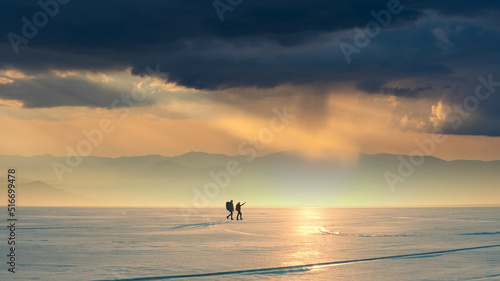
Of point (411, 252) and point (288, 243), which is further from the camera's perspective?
point (288, 243)

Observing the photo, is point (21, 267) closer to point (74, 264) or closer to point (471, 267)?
point (74, 264)

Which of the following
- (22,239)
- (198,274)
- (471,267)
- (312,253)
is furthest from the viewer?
(22,239)

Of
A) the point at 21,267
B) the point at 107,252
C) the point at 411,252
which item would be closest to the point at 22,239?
the point at 107,252

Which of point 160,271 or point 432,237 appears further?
point 432,237

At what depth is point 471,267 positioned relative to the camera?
18641mm

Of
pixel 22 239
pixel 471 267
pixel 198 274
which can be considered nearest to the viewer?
pixel 198 274

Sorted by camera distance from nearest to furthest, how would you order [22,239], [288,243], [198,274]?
[198,274] < [288,243] < [22,239]

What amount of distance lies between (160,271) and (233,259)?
363cm

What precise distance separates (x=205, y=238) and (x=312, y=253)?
29.7 feet

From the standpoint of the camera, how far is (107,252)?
909 inches

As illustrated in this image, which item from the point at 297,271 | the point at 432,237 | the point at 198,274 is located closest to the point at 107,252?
the point at 198,274

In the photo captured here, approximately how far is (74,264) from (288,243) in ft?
35.8

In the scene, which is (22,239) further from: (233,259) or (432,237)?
(432,237)

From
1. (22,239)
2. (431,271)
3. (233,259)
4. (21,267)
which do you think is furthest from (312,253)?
(22,239)
